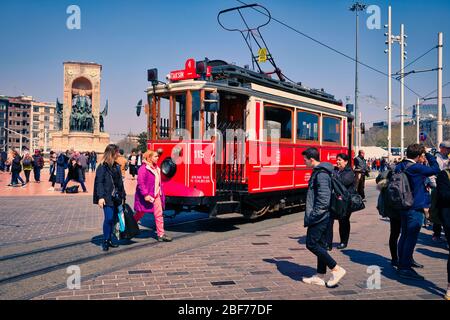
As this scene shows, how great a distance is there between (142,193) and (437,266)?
16.5 ft

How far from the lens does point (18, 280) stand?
5.57 meters

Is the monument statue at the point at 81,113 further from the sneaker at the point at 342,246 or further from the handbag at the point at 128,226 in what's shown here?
the sneaker at the point at 342,246

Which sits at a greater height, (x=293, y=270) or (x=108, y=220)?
(x=108, y=220)

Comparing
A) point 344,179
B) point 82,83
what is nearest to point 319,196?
point 344,179

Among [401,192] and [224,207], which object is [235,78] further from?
[401,192]

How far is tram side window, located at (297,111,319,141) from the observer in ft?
38.0

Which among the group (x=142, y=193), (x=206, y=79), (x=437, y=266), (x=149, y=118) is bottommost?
(x=437, y=266)

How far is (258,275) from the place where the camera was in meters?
5.86

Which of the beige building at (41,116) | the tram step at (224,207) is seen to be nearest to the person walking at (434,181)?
the tram step at (224,207)

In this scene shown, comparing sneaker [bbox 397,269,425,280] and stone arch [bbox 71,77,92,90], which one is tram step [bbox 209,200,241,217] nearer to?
sneaker [bbox 397,269,425,280]

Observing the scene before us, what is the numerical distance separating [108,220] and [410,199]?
4711 millimetres

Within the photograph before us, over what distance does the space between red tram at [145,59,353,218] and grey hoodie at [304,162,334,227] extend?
12.4 ft
